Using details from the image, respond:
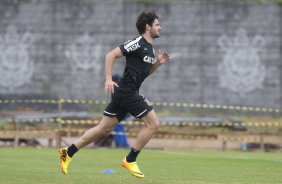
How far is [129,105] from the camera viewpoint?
10.0 metres

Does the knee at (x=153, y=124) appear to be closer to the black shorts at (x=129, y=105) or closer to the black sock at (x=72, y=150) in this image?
the black shorts at (x=129, y=105)

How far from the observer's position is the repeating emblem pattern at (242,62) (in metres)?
24.2

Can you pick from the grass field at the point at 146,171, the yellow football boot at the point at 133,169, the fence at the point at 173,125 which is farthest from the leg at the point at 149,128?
the fence at the point at 173,125

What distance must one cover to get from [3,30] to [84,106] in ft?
11.8

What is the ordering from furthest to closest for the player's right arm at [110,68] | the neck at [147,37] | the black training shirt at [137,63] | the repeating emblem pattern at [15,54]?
the repeating emblem pattern at [15,54] < the neck at [147,37] < the black training shirt at [137,63] < the player's right arm at [110,68]

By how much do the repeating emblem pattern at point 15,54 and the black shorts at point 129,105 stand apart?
15116mm

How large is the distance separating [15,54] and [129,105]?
50.9 ft

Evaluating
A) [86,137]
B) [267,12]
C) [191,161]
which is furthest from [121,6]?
[86,137]

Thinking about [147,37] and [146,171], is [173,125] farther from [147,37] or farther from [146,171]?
[147,37]

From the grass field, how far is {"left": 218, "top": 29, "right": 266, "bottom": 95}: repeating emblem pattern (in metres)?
8.55

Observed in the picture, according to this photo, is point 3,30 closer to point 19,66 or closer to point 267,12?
point 19,66

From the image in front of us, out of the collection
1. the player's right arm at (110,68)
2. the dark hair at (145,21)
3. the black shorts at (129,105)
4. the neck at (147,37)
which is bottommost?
the black shorts at (129,105)

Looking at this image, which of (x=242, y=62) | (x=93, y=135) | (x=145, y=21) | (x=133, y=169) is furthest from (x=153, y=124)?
(x=242, y=62)

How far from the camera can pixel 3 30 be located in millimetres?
25078
